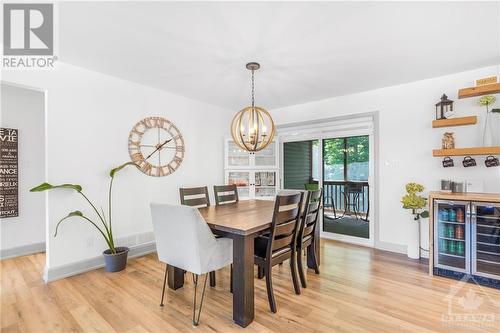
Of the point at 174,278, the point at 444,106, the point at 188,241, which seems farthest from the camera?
the point at 444,106

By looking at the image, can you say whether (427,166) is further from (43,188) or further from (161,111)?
(43,188)

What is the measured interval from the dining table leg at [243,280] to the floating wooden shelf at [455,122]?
293cm

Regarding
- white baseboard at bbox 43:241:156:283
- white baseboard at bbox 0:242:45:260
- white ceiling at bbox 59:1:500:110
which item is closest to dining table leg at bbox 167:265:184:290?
white baseboard at bbox 43:241:156:283

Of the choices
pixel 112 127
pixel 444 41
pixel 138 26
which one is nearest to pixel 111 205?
pixel 112 127

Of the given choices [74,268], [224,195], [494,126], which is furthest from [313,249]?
[74,268]

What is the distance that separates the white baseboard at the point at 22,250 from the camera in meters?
3.31

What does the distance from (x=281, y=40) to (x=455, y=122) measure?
247 centimetres

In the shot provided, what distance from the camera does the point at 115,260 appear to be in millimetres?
2834

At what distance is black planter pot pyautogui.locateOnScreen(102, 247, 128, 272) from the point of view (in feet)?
9.25

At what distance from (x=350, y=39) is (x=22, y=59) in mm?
3395

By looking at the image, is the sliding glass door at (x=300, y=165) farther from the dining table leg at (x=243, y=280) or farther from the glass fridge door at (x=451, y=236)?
the dining table leg at (x=243, y=280)

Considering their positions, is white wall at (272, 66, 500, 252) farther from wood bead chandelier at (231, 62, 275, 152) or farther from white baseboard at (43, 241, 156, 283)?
white baseboard at (43, 241, 156, 283)

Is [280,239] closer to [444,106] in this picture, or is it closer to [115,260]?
[115,260]

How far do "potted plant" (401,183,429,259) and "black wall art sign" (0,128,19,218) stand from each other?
5.46m
